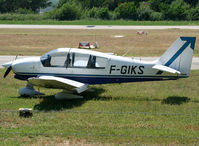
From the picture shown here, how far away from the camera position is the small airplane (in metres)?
12.4

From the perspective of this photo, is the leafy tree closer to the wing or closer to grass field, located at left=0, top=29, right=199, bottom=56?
grass field, located at left=0, top=29, right=199, bottom=56

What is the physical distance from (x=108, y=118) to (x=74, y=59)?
3.70 m

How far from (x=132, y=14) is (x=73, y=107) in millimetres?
51444

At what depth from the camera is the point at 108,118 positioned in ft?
33.6

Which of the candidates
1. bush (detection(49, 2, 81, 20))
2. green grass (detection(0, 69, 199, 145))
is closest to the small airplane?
green grass (detection(0, 69, 199, 145))

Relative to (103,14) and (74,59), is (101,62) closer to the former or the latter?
(74,59)

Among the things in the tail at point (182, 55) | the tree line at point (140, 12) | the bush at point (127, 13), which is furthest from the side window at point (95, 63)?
the bush at point (127, 13)

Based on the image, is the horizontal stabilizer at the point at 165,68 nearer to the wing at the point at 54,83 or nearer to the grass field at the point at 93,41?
the wing at the point at 54,83

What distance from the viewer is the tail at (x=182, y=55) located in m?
12.3

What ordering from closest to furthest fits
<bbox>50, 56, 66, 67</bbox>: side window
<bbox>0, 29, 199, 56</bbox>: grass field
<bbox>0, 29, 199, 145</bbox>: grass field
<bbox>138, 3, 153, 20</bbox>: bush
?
1. <bbox>0, 29, 199, 145</bbox>: grass field
2. <bbox>50, 56, 66, 67</bbox>: side window
3. <bbox>0, 29, 199, 56</bbox>: grass field
4. <bbox>138, 3, 153, 20</bbox>: bush

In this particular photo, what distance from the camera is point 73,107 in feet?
38.5

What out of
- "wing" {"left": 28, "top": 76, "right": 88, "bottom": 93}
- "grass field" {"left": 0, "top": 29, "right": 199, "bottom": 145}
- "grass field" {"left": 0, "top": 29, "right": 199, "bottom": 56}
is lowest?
"grass field" {"left": 0, "top": 29, "right": 199, "bottom": 56}

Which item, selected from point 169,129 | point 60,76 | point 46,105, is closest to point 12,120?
point 46,105

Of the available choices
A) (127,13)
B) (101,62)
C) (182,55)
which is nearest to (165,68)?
→ (182,55)
